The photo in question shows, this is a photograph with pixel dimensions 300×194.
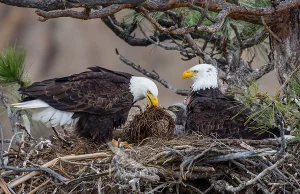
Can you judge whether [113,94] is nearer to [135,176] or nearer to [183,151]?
[183,151]

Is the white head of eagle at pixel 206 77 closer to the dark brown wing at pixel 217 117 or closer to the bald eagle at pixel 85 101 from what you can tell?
the dark brown wing at pixel 217 117

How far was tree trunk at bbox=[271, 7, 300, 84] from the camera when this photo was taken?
170 inches

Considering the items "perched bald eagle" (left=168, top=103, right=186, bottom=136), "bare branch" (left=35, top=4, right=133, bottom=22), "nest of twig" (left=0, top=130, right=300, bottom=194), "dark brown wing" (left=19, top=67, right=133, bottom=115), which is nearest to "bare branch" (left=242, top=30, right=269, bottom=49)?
"perched bald eagle" (left=168, top=103, right=186, bottom=136)

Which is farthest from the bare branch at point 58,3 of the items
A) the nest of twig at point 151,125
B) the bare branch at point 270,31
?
the nest of twig at point 151,125

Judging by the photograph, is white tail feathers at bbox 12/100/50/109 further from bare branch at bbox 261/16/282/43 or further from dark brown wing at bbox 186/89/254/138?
bare branch at bbox 261/16/282/43

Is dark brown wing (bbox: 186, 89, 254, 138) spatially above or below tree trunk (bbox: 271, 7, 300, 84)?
below

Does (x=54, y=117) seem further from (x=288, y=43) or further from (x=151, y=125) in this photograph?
(x=288, y=43)

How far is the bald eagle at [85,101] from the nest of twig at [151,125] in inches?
6.1

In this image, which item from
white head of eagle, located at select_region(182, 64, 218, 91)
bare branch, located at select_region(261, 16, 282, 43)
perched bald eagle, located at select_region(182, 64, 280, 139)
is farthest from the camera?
white head of eagle, located at select_region(182, 64, 218, 91)

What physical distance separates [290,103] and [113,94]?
1412mm

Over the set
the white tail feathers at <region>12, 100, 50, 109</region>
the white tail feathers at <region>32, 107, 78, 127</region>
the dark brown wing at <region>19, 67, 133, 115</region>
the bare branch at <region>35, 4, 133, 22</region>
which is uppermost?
the bare branch at <region>35, 4, 133, 22</region>

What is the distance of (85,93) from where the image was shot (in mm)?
4609

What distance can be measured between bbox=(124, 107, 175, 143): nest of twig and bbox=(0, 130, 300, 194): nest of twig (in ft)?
2.61

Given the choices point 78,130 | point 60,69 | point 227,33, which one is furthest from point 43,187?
point 60,69
